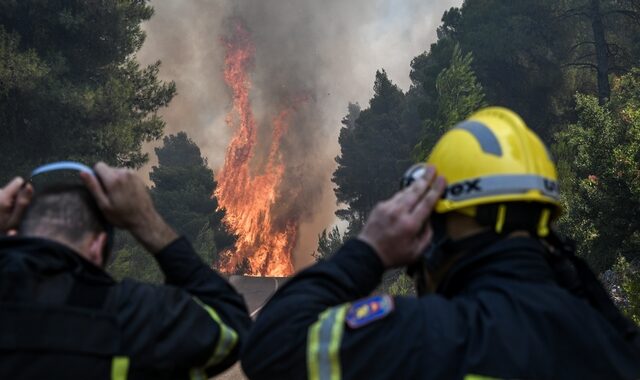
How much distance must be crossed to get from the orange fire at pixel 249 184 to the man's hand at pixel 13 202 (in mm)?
48434

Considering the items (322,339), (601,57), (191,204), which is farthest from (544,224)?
(191,204)

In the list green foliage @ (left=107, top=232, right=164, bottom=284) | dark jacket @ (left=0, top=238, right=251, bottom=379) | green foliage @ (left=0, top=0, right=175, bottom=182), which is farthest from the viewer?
green foliage @ (left=107, top=232, right=164, bottom=284)

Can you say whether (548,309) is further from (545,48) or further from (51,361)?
→ (545,48)

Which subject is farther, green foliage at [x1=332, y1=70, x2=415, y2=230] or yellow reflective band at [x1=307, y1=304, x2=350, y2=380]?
green foliage at [x1=332, y1=70, x2=415, y2=230]

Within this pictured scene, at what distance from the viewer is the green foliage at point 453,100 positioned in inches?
1007

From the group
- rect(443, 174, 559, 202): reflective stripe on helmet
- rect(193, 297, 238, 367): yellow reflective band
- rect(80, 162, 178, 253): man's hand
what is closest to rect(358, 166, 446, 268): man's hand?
rect(443, 174, 559, 202): reflective stripe on helmet

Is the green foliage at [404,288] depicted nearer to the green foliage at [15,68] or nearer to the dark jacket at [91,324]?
the green foliage at [15,68]

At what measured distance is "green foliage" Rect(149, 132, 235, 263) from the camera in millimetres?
42125

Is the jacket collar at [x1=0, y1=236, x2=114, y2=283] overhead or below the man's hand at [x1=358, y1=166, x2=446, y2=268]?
overhead

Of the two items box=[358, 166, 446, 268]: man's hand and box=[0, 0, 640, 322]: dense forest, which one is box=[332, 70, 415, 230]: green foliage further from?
box=[358, 166, 446, 268]: man's hand

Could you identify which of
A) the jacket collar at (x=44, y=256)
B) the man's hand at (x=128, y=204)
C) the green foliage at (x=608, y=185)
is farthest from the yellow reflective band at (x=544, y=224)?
the green foliage at (x=608, y=185)

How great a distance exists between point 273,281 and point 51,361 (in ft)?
126

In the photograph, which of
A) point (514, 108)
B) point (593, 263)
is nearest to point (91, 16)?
point (593, 263)

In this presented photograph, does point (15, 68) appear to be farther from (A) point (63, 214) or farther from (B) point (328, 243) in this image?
(B) point (328, 243)
